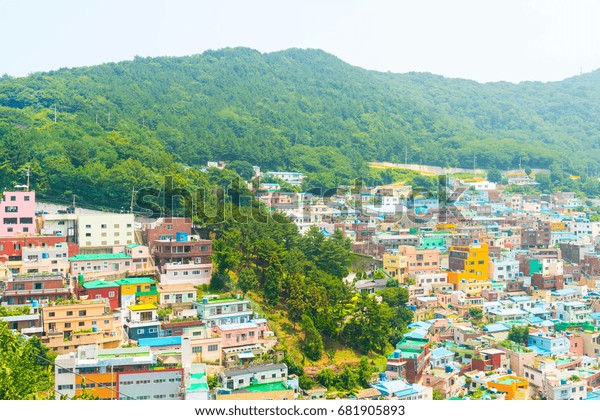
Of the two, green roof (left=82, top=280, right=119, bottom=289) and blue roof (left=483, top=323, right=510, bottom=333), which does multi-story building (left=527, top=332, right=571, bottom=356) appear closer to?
blue roof (left=483, top=323, right=510, bottom=333)

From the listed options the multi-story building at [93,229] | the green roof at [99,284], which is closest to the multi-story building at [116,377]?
the green roof at [99,284]

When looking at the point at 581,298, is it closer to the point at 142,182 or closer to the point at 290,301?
the point at 290,301

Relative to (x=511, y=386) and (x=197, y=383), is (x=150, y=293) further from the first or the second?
Answer: (x=511, y=386)

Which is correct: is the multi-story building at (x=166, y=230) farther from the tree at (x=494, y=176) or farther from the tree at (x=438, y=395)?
the tree at (x=494, y=176)

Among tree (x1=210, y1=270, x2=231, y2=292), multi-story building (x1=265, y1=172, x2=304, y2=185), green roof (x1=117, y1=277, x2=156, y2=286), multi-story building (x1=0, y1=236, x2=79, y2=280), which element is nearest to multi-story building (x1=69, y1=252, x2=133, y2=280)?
multi-story building (x1=0, y1=236, x2=79, y2=280)

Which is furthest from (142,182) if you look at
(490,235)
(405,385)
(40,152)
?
(490,235)

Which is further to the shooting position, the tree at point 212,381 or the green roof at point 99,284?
the green roof at point 99,284
